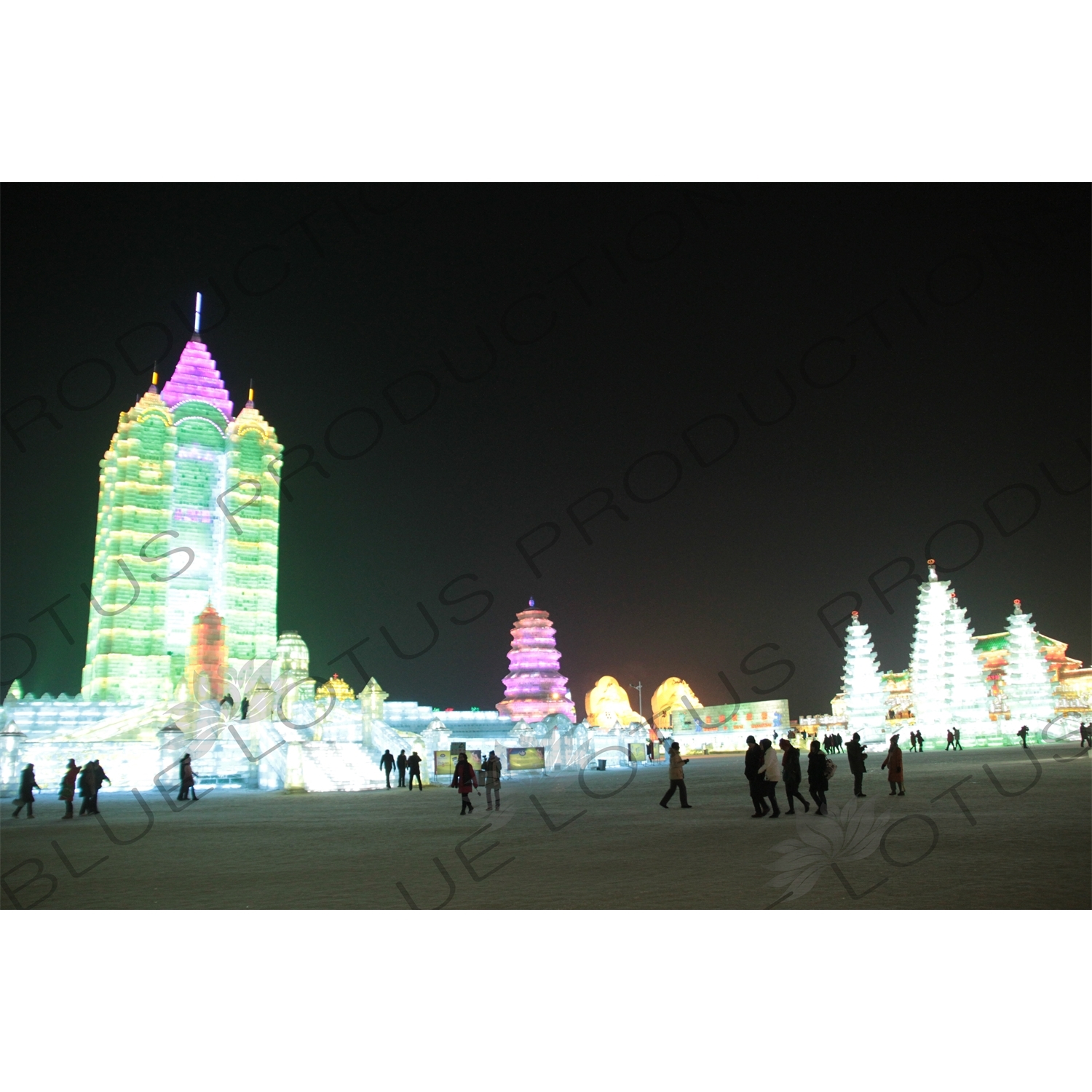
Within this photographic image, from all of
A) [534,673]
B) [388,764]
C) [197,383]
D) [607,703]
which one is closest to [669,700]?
[607,703]

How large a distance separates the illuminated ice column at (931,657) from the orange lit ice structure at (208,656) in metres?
37.1

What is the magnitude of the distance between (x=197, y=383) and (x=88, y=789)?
53.8 meters

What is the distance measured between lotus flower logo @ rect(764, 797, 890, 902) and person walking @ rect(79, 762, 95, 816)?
1353cm

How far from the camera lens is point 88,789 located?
17141 mm

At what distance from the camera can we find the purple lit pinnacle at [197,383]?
63969 mm

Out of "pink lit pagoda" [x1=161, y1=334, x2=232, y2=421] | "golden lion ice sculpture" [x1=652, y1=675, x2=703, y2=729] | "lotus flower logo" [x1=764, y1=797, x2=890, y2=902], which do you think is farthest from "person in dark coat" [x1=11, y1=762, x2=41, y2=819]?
"golden lion ice sculpture" [x1=652, y1=675, x2=703, y2=729]

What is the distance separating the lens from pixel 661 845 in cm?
1039

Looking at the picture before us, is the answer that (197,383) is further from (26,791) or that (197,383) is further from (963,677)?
(963,677)

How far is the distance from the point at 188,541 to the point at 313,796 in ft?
144

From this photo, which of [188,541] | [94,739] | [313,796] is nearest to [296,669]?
[188,541]

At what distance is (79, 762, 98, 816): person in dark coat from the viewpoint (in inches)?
676

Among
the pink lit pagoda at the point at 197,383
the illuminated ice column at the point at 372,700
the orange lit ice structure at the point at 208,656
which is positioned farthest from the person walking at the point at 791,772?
the pink lit pagoda at the point at 197,383

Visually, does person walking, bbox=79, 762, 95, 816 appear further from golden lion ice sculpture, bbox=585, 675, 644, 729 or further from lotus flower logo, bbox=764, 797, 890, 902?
golden lion ice sculpture, bbox=585, 675, 644, 729
